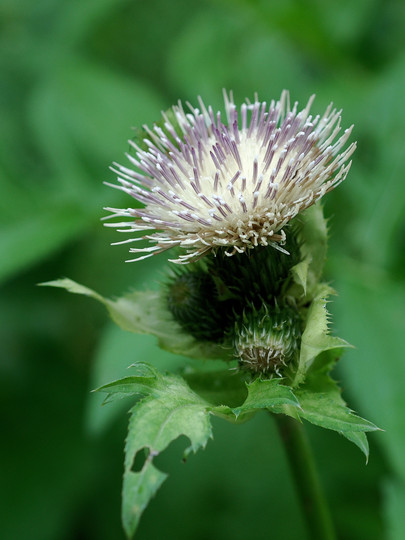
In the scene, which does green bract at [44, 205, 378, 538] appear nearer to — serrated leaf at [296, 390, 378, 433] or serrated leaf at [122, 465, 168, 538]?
serrated leaf at [296, 390, 378, 433]

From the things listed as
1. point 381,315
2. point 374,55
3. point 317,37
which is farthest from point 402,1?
point 381,315

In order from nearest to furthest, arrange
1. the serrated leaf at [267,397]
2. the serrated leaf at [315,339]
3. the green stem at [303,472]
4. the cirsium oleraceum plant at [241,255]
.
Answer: the serrated leaf at [267,397], the serrated leaf at [315,339], the cirsium oleraceum plant at [241,255], the green stem at [303,472]

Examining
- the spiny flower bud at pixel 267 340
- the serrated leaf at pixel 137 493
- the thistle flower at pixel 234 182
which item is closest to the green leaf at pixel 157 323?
the spiny flower bud at pixel 267 340

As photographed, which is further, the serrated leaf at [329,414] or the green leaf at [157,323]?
the green leaf at [157,323]

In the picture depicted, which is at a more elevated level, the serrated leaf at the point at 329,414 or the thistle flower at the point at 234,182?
the thistle flower at the point at 234,182

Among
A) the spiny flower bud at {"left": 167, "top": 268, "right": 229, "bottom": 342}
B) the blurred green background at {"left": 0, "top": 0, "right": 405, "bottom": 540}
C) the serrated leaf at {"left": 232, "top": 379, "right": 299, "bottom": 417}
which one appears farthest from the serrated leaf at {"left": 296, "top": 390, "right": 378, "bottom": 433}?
the blurred green background at {"left": 0, "top": 0, "right": 405, "bottom": 540}

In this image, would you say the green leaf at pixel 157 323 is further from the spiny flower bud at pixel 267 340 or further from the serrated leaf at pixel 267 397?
the serrated leaf at pixel 267 397

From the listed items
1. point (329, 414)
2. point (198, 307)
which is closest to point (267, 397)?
point (329, 414)
